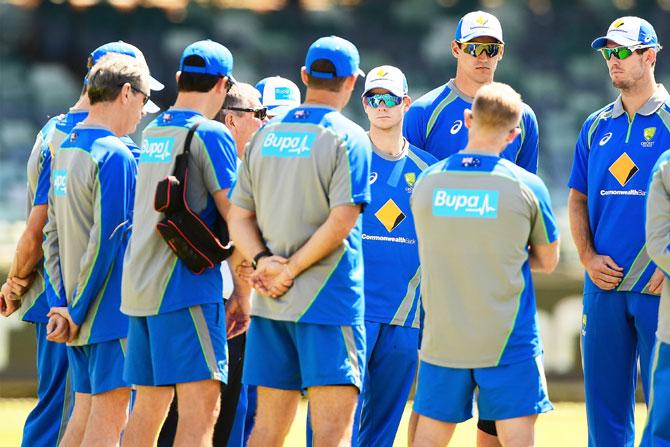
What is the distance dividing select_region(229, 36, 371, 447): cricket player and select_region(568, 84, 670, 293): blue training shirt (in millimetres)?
1752

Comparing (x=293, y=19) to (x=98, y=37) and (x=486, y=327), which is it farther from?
(x=486, y=327)

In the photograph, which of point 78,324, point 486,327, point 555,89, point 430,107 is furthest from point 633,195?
point 555,89

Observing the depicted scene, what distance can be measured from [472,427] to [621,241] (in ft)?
13.3

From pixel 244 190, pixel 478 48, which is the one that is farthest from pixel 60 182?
pixel 478 48

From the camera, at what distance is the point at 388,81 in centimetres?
618

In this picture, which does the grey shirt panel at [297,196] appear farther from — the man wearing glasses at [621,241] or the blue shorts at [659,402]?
the man wearing glasses at [621,241]

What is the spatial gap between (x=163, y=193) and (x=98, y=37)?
11647mm

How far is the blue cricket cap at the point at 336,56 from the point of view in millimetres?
4977

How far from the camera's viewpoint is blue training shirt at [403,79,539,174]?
6336 mm

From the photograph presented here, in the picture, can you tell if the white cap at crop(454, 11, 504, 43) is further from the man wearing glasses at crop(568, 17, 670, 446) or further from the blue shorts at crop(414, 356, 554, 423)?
the blue shorts at crop(414, 356, 554, 423)

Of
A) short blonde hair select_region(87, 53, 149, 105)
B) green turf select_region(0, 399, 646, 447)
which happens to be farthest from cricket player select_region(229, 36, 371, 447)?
green turf select_region(0, 399, 646, 447)

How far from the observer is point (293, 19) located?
1622cm

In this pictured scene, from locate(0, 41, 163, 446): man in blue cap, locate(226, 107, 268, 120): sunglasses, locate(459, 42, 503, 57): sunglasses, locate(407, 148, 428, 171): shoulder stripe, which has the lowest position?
locate(0, 41, 163, 446): man in blue cap

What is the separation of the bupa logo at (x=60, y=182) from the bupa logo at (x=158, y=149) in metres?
0.48
